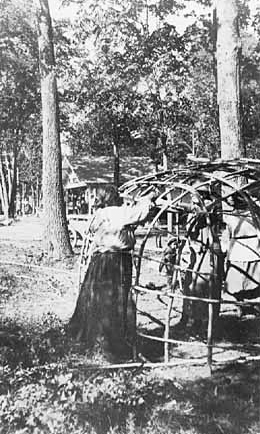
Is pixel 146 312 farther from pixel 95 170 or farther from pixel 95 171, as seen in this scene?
pixel 95 170

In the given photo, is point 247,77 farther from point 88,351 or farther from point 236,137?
point 88,351

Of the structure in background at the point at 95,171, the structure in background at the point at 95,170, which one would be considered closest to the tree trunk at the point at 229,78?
the structure in background at the point at 95,171

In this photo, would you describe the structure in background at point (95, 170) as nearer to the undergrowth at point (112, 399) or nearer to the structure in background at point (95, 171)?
the structure in background at point (95, 171)

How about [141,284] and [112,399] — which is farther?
[141,284]

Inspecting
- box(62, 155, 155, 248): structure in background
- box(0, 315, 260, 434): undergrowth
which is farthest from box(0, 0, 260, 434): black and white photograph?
box(62, 155, 155, 248): structure in background

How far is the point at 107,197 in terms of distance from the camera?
6.80 metres

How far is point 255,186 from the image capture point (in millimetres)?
6277

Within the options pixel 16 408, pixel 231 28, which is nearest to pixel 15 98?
pixel 231 28

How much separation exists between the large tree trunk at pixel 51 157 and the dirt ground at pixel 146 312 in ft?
2.23

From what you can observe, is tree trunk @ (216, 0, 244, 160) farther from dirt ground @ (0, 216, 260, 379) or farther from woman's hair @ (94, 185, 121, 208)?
woman's hair @ (94, 185, 121, 208)

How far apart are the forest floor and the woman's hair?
73.8 inches

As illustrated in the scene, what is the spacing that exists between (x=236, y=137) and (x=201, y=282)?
386cm

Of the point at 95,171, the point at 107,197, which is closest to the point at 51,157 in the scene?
the point at 107,197

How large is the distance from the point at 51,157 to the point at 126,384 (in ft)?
32.2
